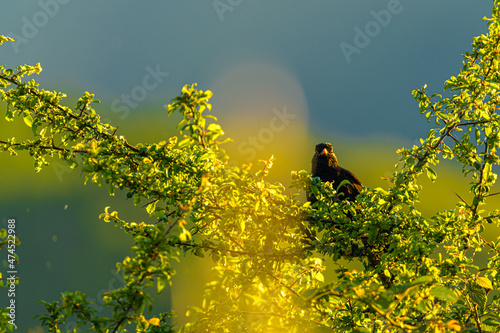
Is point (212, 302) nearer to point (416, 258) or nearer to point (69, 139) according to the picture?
point (416, 258)

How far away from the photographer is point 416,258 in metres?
2.68

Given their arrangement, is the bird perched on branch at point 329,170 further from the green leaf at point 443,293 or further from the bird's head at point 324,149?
the green leaf at point 443,293

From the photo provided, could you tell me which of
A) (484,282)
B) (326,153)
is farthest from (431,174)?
(326,153)

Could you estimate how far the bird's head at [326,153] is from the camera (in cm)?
558

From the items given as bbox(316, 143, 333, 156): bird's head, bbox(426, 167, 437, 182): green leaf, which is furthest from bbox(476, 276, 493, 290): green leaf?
bbox(316, 143, 333, 156): bird's head

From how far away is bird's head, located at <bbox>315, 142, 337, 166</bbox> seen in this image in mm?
5582

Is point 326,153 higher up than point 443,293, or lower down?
higher up

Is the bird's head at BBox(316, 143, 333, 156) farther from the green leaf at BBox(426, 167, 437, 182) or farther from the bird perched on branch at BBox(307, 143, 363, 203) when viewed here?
the green leaf at BBox(426, 167, 437, 182)

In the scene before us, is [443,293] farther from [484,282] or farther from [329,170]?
[329,170]

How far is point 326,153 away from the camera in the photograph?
5527 mm

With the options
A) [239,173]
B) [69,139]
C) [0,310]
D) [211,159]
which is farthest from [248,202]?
[69,139]

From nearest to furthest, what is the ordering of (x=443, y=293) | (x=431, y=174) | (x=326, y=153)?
(x=443, y=293)
(x=431, y=174)
(x=326, y=153)

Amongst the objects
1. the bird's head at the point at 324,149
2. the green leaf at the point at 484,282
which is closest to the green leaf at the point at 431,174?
the green leaf at the point at 484,282

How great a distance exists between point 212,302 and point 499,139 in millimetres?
2558
